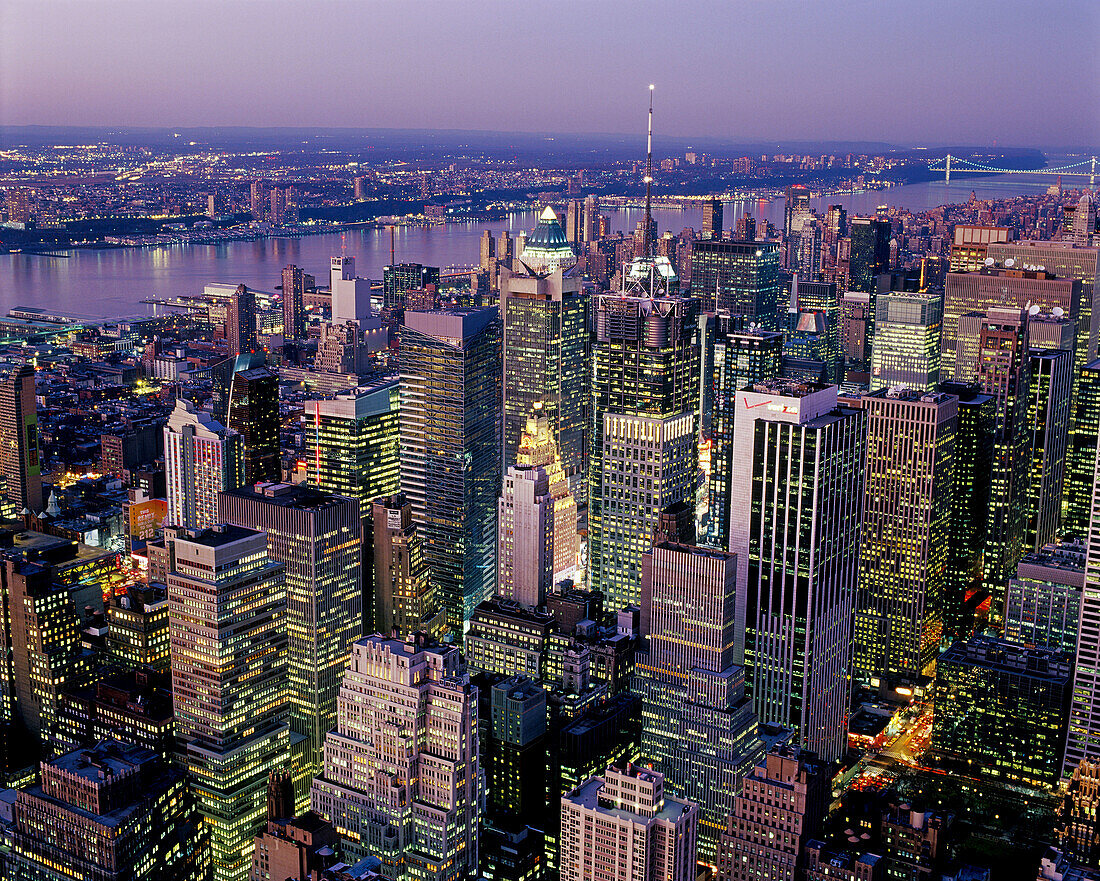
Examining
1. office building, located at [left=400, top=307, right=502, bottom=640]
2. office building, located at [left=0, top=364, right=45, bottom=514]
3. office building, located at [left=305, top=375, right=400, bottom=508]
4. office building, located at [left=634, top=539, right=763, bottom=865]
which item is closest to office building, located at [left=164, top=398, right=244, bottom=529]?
office building, located at [left=305, top=375, right=400, bottom=508]

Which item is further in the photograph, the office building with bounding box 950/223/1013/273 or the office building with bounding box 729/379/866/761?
the office building with bounding box 950/223/1013/273

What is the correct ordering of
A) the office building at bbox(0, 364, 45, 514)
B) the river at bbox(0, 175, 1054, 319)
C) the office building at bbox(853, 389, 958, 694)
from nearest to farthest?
the office building at bbox(853, 389, 958, 694), the office building at bbox(0, 364, 45, 514), the river at bbox(0, 175, 1054, 319)

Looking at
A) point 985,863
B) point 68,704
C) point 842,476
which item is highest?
point 842,476

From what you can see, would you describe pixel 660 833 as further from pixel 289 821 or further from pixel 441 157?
pixel 441 157

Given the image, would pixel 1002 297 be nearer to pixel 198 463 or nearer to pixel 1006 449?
pixel 1006 449

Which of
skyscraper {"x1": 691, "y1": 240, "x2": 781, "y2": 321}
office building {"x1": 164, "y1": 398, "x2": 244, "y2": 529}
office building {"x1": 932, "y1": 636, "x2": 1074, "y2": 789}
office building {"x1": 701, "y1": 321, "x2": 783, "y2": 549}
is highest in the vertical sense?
skyscraper {"x1": 691, "y1": 240, "x2": 781, "y2": 321}

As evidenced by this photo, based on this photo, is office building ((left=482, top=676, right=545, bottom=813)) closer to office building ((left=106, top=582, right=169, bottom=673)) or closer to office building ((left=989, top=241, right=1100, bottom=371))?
office building ((left=106, top=582, right=169, bottom=673))

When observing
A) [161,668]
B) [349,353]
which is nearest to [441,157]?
[349,353]

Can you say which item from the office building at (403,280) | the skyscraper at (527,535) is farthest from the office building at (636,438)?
the office building at (403,280)
